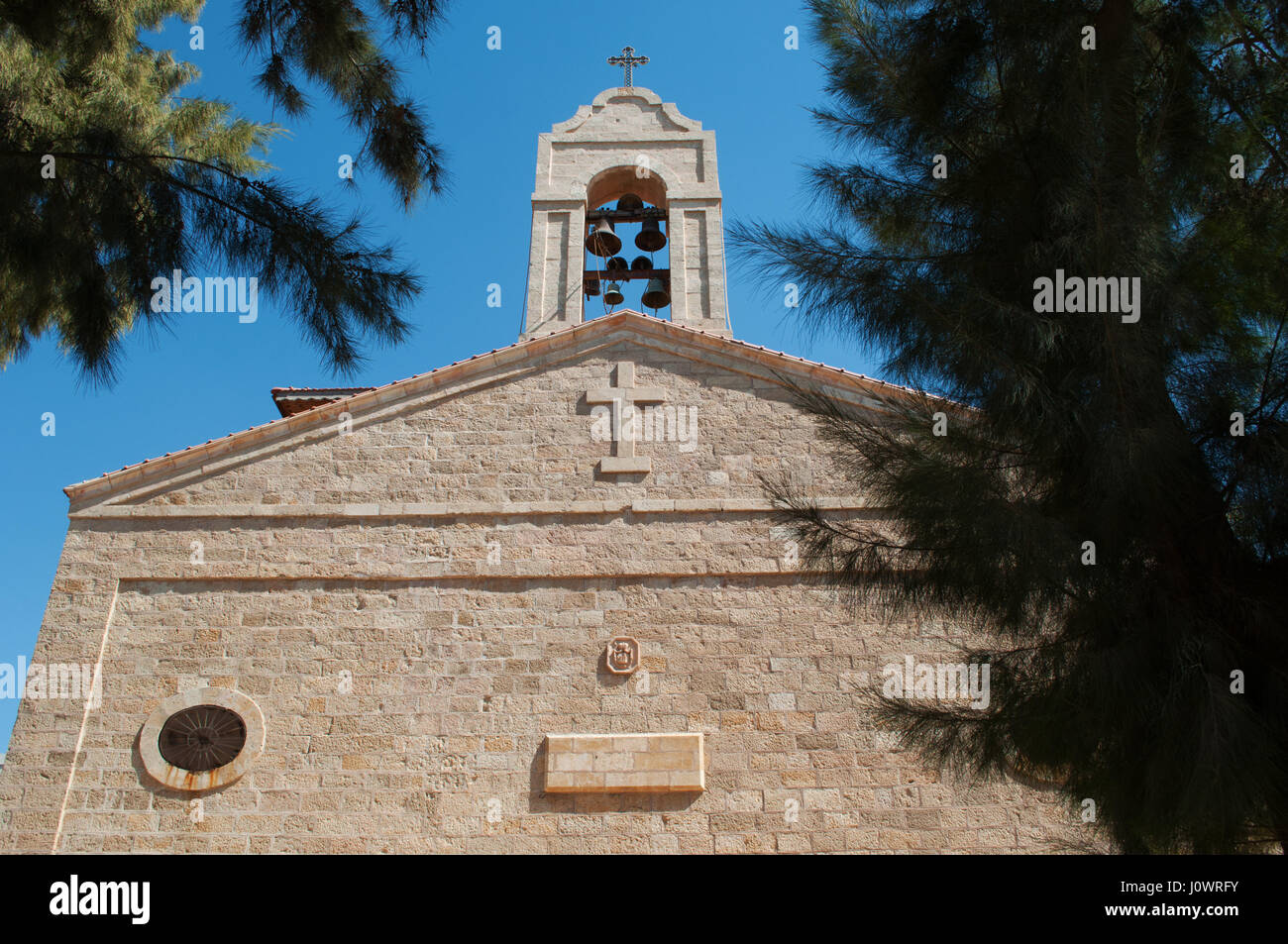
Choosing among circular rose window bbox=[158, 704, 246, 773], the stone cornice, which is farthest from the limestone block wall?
circular rose window bbox=[158, 704, 246, 773]

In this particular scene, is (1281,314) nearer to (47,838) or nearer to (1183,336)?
(1183,336)

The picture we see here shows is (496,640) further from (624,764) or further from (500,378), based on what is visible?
(500,378)

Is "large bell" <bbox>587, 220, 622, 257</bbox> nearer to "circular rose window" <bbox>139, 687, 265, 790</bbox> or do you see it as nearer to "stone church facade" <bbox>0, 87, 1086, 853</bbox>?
"stone church facade" <bbox>0, 87, 1086, 853</bbox>

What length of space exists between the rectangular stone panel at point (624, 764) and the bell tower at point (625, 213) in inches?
205

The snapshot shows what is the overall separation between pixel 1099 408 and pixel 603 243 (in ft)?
31.3

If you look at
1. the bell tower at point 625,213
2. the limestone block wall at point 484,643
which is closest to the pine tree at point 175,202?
the limestone block wall at point 484,643

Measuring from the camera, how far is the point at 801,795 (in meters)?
8.29

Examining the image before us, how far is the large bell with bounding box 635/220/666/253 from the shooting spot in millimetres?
13027

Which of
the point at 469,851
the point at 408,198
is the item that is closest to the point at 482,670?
the point at 469,851

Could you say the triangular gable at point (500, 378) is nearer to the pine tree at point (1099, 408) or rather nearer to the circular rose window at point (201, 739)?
the circular rose window at point (201, 739)

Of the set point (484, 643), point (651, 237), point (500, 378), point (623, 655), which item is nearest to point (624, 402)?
point (500, 378)

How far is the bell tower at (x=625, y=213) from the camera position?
12.5 metres

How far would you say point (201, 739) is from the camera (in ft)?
28.2

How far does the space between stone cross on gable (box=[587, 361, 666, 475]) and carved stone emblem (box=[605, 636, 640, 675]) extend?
5.15ft
